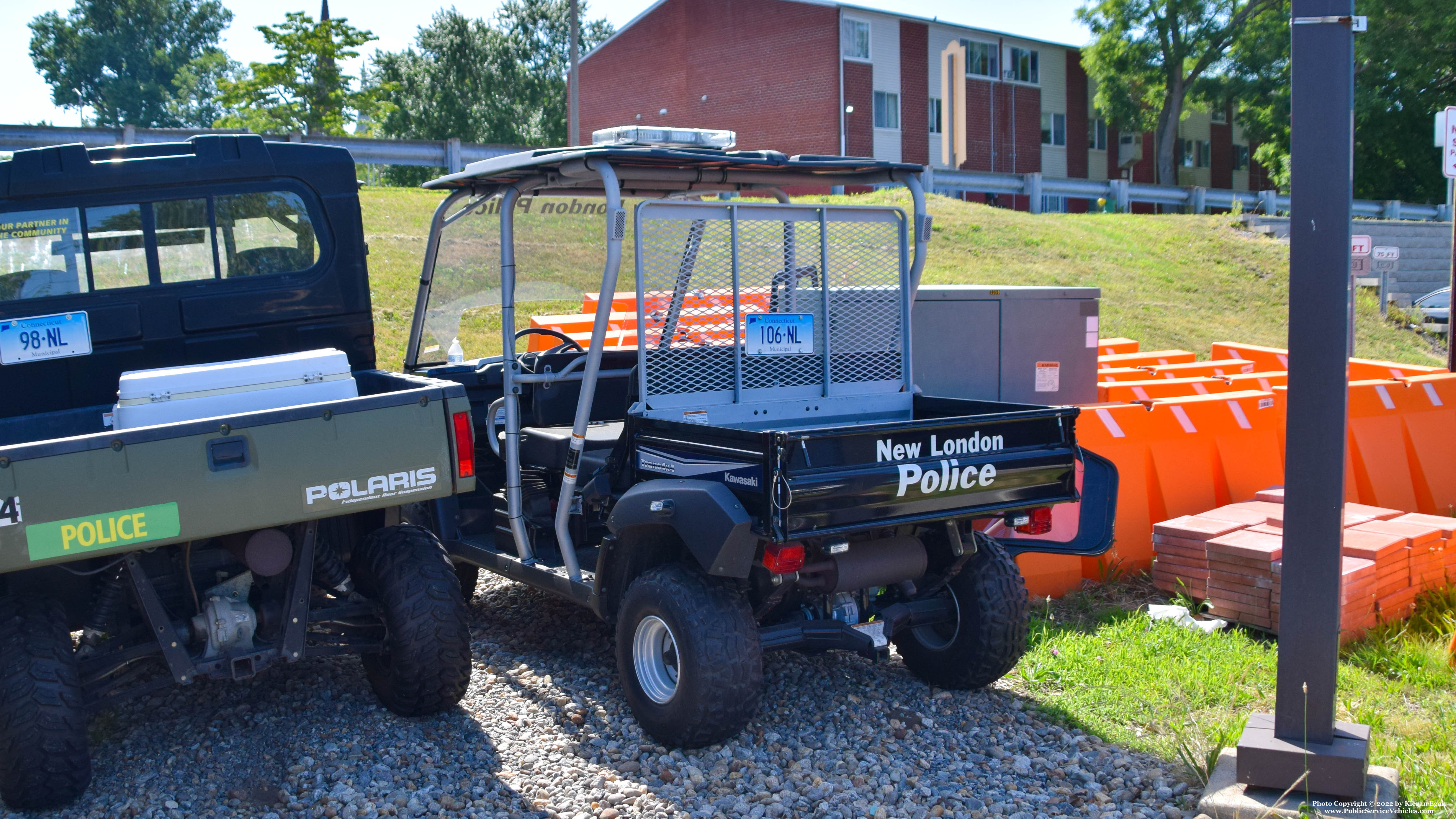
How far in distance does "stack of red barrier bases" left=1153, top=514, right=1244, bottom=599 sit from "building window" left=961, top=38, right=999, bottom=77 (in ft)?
113

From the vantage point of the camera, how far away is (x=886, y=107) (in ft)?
119

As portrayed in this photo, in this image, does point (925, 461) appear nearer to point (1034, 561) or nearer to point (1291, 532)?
point (1291, 532)

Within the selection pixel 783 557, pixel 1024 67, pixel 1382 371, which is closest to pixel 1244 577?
pixel 783 557

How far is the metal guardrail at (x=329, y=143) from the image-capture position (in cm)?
1339

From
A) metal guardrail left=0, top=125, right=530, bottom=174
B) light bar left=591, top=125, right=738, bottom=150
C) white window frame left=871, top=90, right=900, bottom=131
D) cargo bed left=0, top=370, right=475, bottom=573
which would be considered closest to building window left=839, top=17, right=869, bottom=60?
white window frame left=871, top=90, right=900, bottom=131

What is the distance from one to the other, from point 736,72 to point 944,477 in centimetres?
3421

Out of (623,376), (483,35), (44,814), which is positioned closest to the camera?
(44,814)

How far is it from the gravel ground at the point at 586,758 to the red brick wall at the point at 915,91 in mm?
32535

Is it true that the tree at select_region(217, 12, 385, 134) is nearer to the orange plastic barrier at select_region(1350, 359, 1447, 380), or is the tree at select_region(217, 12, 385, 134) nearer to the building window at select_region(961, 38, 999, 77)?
the building window at select_region(961, 38, 999, 77)

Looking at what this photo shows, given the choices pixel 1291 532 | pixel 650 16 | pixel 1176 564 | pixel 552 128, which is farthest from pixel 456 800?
pixel 552 128

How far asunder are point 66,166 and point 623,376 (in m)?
2.67

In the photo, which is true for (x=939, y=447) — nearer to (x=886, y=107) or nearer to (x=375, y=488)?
(x=375, y=488)

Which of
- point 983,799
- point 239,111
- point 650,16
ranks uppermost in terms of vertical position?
point 650,16

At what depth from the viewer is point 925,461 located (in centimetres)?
423
